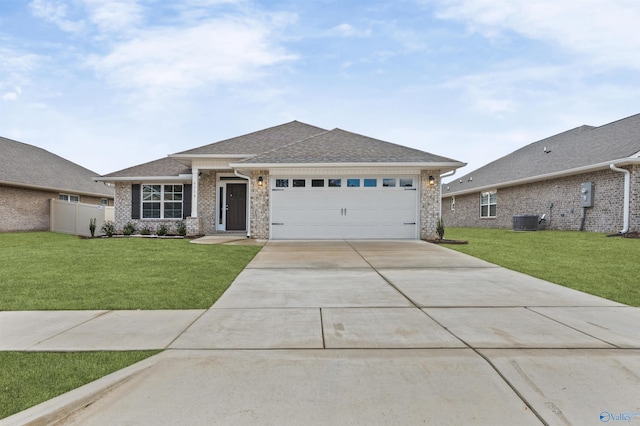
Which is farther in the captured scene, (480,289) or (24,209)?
(24,209)

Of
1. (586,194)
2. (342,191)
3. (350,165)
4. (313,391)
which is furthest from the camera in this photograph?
(586,194)

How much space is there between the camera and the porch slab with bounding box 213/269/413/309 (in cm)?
490

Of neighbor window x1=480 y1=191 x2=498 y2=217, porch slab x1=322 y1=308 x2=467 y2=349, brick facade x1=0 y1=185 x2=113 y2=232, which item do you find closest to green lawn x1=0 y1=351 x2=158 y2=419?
porch slab x1=322 y1=308 x2=467 y2=349

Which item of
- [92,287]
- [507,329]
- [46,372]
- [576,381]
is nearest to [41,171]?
[92,287]

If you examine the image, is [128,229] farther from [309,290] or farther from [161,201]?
[309,290]

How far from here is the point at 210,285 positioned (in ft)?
19.9

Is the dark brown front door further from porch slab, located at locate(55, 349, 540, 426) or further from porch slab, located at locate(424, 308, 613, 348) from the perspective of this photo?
porch slab, located at locate(55, 349, 540, 426)

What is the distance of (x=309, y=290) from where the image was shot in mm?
5695

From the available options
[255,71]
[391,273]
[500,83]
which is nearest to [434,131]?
[500,83]

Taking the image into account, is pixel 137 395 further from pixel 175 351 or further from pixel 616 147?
pixel 616 147

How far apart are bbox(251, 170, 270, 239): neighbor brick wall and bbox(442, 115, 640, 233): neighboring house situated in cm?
1411

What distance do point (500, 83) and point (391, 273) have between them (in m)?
14.7

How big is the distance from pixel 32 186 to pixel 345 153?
17.5 m

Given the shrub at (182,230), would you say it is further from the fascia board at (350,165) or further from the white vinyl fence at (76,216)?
the white vinyl fence at (76,216)
